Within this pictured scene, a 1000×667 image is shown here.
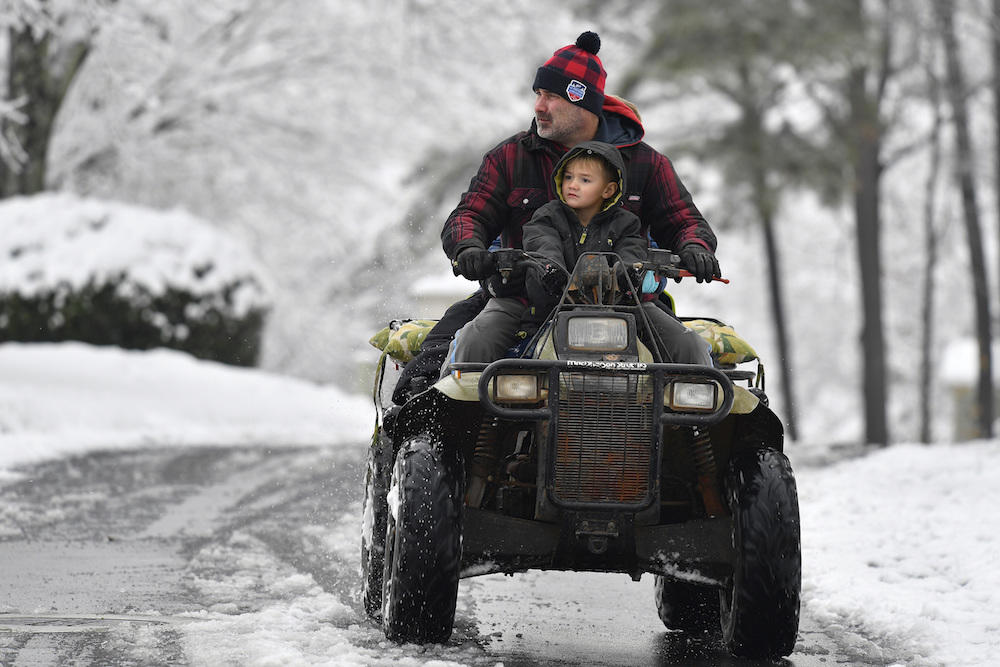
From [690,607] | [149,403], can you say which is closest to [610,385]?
[690,607]

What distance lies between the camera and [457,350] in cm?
572

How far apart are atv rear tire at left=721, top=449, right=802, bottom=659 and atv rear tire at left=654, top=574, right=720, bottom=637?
0.79 m

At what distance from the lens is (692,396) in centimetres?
528

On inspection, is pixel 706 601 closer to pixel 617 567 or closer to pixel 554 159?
pixel 617 567

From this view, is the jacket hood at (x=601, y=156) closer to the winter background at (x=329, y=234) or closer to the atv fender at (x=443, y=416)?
the atv fender at (x=443, y=416)

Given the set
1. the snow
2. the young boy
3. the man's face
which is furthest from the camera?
the snow

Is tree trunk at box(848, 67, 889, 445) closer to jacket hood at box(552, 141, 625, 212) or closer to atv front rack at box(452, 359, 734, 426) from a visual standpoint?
jacket hood at box(552, 141, 625, 212)

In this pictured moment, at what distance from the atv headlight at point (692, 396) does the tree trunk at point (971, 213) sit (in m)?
18.0

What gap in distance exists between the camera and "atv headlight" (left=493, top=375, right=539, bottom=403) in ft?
17.2

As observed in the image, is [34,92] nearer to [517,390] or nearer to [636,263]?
[636,263]

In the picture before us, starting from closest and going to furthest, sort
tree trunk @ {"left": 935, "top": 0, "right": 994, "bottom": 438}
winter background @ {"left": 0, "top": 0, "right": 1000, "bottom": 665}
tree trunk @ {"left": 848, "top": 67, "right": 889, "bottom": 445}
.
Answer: winter background @ {"left": 0, "top": 0, "right": 1000, "bottom": 665} < tree trunk @ {"left": 848, "top": 67, "right": 889, "bottom": 445} < tree trunk @ {"left": 935, "top": 0, "right": 994, "bottom": 438}

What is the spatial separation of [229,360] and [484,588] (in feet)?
47.4

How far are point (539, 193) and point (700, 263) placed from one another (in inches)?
33.2

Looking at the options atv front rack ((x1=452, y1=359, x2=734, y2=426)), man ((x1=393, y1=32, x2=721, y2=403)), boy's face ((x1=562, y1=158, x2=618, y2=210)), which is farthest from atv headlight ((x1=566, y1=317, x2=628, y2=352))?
man ((x1=393, y1=32, x2=721, y2=403))
